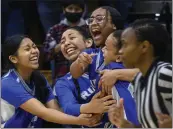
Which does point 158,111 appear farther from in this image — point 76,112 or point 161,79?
point 76,112

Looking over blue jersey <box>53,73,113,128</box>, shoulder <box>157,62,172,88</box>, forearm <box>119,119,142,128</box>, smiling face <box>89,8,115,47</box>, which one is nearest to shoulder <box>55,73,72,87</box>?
blue jersey <box>53,73,113,128</box>

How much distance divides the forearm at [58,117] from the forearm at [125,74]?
0.63 ft

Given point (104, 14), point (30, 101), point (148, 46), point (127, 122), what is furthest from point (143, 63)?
point (30, 101)

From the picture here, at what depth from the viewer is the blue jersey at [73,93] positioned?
1123 millimetres

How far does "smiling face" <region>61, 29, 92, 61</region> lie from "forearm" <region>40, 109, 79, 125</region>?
0.16 metres

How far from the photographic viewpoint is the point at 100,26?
110 centimetres

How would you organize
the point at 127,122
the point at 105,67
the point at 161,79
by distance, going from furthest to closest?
the point at 105,67
the point at 127,122
the point at 161,79

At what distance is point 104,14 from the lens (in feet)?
3.63

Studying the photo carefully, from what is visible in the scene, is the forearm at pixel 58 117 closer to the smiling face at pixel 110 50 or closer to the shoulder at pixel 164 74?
the smiling face at pixel 110 50

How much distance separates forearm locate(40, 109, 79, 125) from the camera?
1.13 metres

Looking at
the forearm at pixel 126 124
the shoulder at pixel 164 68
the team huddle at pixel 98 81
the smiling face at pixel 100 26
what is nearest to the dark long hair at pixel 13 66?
the team huddle at pixel 98 81

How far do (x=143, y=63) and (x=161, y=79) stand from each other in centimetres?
6

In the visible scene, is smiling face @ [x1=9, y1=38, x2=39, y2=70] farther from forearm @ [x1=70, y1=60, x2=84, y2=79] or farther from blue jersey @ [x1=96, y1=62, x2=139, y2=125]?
blue jersey @ [x1=96, y1=62, x2=139, y2=125]

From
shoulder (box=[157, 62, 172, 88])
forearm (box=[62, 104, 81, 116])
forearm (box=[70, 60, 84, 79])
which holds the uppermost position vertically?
shoulder (box=[157, 62, 172, 88])
